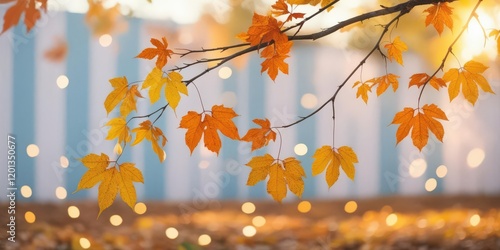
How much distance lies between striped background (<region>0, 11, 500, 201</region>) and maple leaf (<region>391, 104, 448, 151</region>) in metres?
0.76

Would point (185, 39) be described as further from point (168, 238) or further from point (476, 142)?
point (476, 142)

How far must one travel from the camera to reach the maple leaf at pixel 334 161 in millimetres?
1075

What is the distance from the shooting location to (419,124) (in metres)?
1.08

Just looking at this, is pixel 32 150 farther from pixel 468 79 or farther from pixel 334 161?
pixel 468 79

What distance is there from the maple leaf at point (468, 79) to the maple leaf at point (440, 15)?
9 cm

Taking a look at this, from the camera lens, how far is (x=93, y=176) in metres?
1.10

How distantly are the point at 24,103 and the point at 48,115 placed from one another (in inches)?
3.0

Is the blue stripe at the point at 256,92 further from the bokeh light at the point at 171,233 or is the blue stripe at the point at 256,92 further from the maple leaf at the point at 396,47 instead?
the maple leaf at the point at 396,47

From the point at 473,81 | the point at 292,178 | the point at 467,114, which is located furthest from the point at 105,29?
A: the point at 467,114

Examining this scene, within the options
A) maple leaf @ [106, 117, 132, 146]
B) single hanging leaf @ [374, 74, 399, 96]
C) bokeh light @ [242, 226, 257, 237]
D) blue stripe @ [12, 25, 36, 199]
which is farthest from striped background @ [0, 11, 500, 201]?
single hanging leaf @ [374, 74, 399, 96]

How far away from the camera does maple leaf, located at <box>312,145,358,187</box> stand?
3.53 ft

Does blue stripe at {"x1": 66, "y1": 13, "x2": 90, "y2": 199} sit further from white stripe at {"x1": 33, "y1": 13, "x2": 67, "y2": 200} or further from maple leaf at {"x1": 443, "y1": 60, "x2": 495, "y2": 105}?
maple leaf at {"x1": 443, "y1": 60, "x2": 495, "y2": 105}

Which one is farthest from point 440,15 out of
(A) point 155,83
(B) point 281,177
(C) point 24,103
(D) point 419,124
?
(C) point 24,103

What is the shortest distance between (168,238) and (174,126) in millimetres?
350
